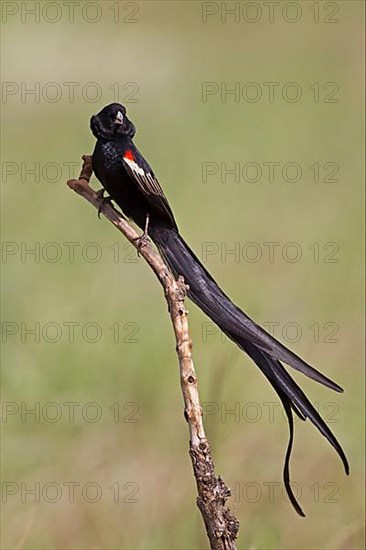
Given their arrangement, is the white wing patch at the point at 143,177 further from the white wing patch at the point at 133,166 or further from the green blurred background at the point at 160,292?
the green blurred background at the point at 160,292

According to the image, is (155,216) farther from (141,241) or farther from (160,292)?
(160,292)

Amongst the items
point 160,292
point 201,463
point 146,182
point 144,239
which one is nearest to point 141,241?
point 144,239

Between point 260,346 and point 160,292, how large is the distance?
9.18 feet

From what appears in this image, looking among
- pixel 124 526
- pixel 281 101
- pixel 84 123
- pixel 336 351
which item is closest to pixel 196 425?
pixel 124 526

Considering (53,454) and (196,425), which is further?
(53,454)

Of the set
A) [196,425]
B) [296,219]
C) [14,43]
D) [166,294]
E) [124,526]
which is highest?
[14,43]

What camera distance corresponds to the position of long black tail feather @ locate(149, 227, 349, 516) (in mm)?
2115

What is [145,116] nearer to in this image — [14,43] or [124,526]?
[14,43]

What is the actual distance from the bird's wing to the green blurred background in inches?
30.5

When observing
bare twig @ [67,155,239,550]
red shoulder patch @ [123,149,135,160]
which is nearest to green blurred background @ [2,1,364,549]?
red shoulder patch @ [123,149,135,160]

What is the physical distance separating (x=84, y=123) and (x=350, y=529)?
3.67 m

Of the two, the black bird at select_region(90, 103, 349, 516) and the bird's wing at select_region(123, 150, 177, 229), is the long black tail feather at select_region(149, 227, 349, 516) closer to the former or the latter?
the black bird at select_region(90, 103, 349, 516)

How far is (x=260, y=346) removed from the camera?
2.18 m

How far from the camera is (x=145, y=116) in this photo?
6984 millimetres
